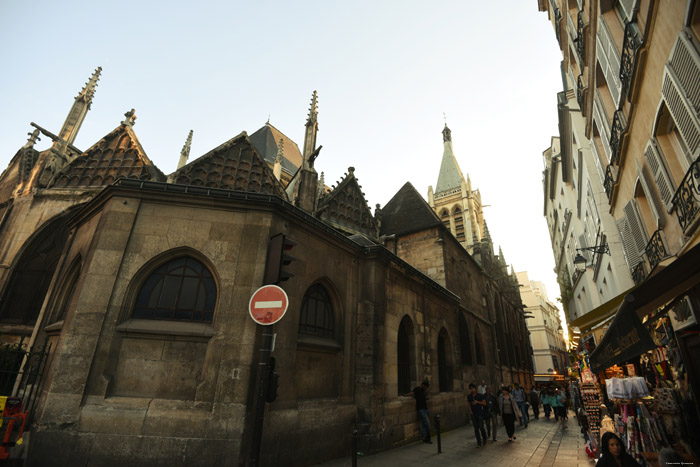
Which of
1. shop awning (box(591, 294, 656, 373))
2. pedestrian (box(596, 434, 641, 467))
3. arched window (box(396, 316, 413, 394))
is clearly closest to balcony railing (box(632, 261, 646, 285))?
shop awning (box(591, 294, 656, 373))

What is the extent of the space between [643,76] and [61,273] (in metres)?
12.4

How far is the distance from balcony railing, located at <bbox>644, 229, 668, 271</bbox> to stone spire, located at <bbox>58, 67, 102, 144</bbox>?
21.0 m

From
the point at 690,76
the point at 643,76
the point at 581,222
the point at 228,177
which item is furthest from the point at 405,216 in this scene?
the point at 690,76

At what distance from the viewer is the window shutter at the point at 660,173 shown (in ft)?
16.8

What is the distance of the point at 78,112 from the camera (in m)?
15.6

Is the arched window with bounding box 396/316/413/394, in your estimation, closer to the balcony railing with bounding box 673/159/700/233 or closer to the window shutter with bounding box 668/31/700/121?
the balcony railing with bounding box 673/159/700/233

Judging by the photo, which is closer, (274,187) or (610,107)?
(610,107)

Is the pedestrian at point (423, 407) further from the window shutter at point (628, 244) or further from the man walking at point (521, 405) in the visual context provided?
the man walking at point (521, 405)

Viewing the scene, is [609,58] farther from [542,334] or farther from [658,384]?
[542,334]

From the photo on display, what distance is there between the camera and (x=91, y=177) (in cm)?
1273

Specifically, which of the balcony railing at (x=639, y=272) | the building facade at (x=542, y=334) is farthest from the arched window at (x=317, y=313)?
the building facade at (x=542, y=334)

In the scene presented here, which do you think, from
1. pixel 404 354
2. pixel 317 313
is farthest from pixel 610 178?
pixel 317 313

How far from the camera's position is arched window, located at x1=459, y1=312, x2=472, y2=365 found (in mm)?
14469

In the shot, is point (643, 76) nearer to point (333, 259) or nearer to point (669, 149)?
point (669, 149)
